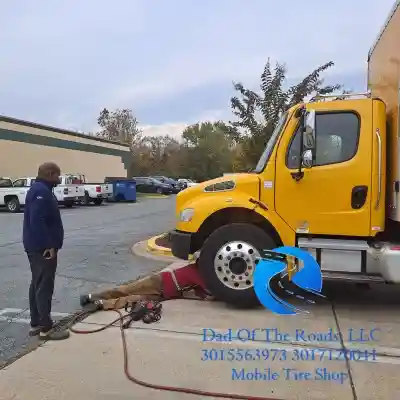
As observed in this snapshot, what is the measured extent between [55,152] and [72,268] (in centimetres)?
2862

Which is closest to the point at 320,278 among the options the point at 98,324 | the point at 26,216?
the point at 98,324

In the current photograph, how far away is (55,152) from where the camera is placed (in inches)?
1399

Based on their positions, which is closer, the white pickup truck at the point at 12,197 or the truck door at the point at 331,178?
the truck door at the point at 331,178

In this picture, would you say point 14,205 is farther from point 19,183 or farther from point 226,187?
point 226,187

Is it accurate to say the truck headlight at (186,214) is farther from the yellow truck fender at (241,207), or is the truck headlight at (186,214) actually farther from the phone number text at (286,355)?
the phone number text at (286,355)

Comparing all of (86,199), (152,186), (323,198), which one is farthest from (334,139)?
(152,186)

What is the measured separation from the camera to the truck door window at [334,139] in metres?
5.68

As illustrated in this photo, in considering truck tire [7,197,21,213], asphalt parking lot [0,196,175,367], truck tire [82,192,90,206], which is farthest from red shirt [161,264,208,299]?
truck tire [82,192,90,206]

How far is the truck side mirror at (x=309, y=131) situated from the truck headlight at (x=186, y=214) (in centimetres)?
167

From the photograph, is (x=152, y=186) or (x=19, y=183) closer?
(x=19, y=183)

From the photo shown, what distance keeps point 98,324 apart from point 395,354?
3079mm

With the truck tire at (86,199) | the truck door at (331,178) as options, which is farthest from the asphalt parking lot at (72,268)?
the truck tire at (86,199)

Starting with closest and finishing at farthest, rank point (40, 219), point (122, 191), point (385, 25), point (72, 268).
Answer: point (40, 219)
point (385, 25)
point (72, 268)
point (122, 191)

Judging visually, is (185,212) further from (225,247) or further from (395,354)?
(395,354)
